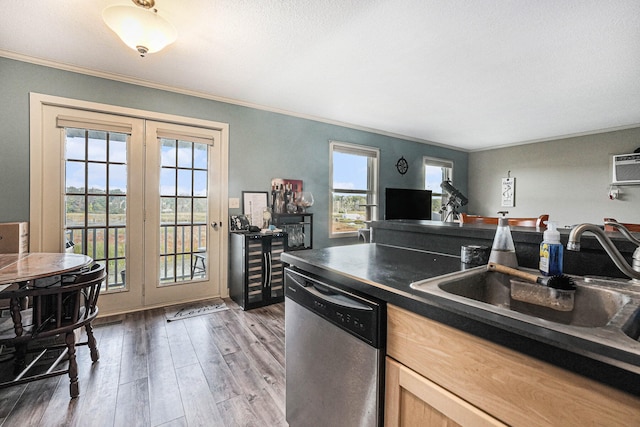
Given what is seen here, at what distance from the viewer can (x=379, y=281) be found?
39.4 inches

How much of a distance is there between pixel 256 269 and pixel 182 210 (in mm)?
1073

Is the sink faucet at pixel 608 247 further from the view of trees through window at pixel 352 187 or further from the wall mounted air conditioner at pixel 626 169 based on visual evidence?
the wall mounted air conditioner at pixel 626 169

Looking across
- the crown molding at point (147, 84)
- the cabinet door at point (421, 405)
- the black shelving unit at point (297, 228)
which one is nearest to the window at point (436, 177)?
the crown molding at point (147, 84)

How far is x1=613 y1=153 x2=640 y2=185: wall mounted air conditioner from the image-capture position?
170 inches

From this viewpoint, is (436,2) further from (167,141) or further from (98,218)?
(98,218)

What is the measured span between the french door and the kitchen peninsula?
251 centimetres

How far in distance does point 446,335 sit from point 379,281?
0.91 ft

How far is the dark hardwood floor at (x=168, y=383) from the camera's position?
1545 millimetres

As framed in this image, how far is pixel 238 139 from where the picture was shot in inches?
139

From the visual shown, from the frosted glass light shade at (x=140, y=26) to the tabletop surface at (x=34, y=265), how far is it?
1509 mm

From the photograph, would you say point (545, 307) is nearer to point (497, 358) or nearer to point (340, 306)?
point (497, 358)

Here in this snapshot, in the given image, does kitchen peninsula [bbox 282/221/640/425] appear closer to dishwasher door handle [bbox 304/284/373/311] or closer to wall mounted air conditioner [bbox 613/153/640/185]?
dishwasher door handle [bbox 304/284/373/311]

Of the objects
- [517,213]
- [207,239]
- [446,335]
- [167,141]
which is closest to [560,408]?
[446,335]

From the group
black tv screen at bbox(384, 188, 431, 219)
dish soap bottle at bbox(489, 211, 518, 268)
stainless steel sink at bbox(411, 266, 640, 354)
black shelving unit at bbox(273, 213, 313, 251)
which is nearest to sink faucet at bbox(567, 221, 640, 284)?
stainless steel sink at bbox(411, 266, 640, 354)
